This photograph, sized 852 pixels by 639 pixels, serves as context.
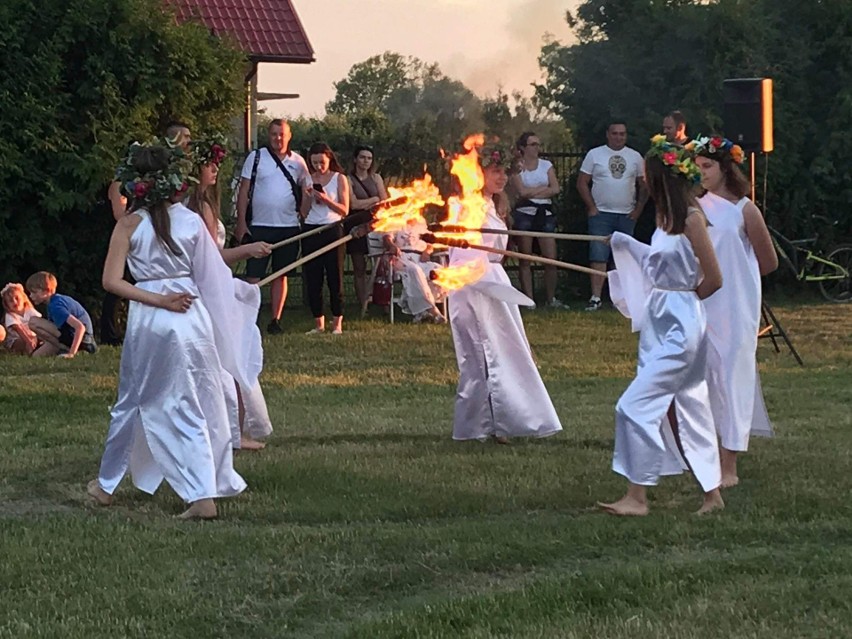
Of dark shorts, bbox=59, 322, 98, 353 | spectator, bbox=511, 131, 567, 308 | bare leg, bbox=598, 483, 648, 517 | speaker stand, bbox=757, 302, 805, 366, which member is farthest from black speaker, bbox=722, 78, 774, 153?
bare leg, bbox=598, 483, 648, 517

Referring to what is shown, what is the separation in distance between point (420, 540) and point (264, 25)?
20.3 m

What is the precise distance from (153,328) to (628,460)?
268cm

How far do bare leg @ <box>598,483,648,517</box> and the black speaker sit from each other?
6.96 m

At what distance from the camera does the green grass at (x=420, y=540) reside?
221 inches

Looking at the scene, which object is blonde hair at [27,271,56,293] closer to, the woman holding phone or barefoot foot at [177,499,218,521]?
the woman holding phone

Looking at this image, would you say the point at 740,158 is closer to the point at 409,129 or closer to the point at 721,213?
the point at 721,213

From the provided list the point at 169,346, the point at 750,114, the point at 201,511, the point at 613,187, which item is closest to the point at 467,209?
the point at 169,346

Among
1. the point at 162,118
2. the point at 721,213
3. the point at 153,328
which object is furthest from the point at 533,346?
the point at 153,328

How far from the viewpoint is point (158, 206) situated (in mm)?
7562

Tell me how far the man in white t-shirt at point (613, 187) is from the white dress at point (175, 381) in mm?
10432

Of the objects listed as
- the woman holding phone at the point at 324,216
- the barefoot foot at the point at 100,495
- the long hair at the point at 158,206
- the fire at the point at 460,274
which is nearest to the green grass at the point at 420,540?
the barefoot foot at the point at 100,495

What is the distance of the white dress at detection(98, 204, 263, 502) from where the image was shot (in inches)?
296

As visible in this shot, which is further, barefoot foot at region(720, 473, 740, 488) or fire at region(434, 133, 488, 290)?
fire at region(434, 133, 488, 290)

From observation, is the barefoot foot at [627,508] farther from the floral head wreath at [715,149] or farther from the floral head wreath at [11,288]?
the floral head wreath at [11,288]
